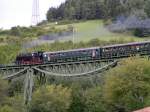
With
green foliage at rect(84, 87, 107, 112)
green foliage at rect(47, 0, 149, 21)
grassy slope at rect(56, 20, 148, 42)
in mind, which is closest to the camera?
green foliage at rect(84, 87, 107, 112)

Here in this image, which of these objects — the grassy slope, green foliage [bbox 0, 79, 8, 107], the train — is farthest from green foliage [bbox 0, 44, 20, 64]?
green foliage [bbox 0, 79, 8, 107]

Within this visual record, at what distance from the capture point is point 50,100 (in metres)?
71.8

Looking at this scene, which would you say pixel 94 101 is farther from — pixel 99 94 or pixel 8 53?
pixel 8 53

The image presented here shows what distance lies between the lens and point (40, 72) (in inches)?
3179

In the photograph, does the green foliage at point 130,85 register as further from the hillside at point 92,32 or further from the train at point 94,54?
the hillside at point 92,32

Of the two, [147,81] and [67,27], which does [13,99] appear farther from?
[67,27]

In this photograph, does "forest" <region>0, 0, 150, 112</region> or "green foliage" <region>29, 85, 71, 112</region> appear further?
"green foliage" <region>29, 85, 71, 112</region>

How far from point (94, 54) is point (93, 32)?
56.8m

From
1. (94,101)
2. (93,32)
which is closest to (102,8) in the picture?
(93,32)

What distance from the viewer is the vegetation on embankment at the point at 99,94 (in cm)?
6438

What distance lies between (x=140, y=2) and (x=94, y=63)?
7424cm

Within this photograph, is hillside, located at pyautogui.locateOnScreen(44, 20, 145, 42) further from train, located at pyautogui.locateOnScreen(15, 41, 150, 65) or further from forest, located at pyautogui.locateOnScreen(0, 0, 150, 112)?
train, located at pyautogui.locateOnScreen(15, 41, 150, 65)

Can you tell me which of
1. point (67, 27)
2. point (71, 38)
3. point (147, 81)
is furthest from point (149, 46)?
point (67, 27)

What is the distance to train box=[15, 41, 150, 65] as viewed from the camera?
70312 millimetres
